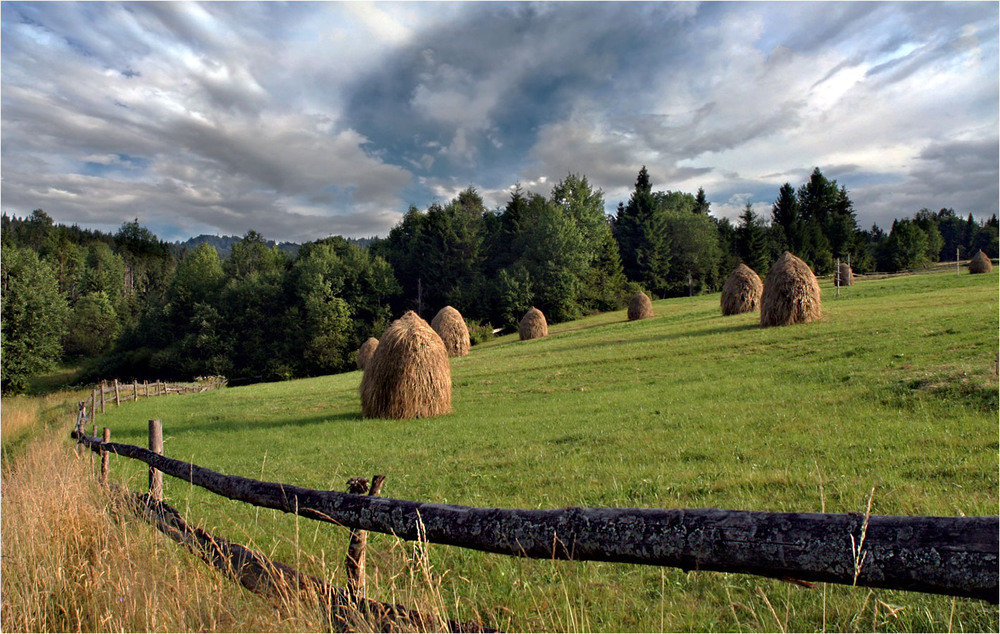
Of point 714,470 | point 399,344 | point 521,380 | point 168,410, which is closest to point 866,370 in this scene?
point 714,470

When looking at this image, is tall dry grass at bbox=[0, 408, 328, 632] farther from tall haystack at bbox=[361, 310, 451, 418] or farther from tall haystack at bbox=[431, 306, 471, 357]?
tall haystack at bbox=[431, 306, 471, 357]

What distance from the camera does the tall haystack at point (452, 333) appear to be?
104 ft

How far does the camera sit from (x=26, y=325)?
4541 centimetres

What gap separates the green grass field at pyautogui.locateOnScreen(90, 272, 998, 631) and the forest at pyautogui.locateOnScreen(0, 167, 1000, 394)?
2922 centimetres

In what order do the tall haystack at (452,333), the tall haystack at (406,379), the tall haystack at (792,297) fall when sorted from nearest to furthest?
the tall haystack at (406,379), the tall haystack at (792,297), the tall haystack at (452,333)

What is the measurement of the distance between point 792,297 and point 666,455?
15.1 metres

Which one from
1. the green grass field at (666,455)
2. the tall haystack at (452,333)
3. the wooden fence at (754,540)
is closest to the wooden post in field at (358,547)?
the green grass field at (666,455)

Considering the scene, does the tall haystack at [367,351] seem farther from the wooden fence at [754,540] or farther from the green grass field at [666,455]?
the wooden fence at [754,540]

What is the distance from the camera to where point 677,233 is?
66.2m

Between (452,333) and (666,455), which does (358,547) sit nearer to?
(666,455)

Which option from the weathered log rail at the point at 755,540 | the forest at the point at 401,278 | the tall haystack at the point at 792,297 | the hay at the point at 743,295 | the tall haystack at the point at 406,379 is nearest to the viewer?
the weathered log rail at the point at 755,540

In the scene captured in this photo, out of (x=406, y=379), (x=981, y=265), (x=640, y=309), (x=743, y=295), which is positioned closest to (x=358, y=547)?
(x=406, y=379)

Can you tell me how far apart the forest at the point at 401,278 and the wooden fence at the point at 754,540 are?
40.1 m

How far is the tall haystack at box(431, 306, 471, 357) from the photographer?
3161 cm
